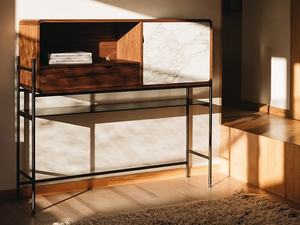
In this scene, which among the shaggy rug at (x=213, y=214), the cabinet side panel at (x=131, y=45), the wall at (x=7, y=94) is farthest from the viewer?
the cabinet side panel at (x=131, y=45)

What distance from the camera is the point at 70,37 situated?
4.55 m

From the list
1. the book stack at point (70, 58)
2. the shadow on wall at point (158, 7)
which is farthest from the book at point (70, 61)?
the shadow on wall at point (158, 7)

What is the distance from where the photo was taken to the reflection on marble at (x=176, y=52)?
175 inches

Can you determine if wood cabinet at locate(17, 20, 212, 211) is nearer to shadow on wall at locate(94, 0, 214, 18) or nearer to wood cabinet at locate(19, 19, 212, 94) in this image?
wood cabinet at locate(19, 19, 212, 94)

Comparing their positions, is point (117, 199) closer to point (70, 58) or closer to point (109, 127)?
point (109, 127)

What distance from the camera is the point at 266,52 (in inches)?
244

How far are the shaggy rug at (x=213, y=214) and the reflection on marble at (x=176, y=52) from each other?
100cm

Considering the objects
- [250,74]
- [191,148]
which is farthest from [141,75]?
[250,74]

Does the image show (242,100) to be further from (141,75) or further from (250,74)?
(141,75)

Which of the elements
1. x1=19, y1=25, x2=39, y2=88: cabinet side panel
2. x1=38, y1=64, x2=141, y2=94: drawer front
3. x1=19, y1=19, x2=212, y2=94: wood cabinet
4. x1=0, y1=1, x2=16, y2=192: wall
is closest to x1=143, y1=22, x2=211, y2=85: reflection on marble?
x1=19, y1=19, x2=212, y2=94: wood cabinet

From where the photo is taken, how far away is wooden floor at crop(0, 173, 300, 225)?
411cm

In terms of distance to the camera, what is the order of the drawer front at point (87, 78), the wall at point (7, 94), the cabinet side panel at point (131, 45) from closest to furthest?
the drawer front at point (87, 78)
the wall at point (7, 94)
the cabinet side panel at point (131, 45)

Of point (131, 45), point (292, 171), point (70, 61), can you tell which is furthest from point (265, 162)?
point (70, 61)

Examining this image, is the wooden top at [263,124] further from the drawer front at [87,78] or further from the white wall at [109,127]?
the drawer front at [87,78]
